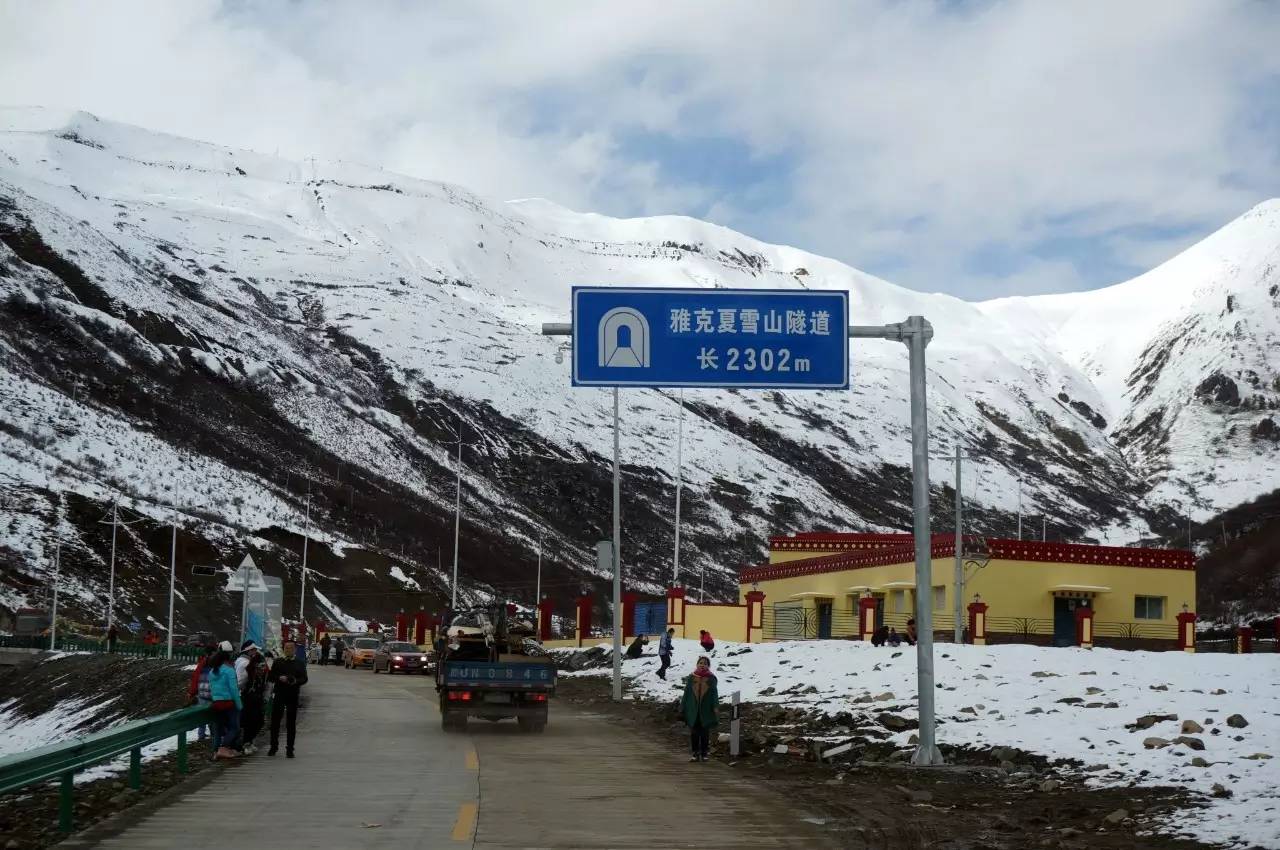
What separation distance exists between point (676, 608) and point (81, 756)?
147ft

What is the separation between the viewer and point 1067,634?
5300 centimetres

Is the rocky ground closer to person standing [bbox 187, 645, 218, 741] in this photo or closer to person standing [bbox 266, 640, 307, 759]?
person standing [bbox 266, 640, 307, 759]


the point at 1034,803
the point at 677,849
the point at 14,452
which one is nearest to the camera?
the point at 677,849

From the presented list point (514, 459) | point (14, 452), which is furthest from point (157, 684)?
point (514, 459)

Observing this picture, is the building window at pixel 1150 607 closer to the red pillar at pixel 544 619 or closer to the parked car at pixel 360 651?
the red pillar at pixel 544 619

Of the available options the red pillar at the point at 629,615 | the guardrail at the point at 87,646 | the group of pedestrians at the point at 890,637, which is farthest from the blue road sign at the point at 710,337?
the guardrail at the point at 87,646

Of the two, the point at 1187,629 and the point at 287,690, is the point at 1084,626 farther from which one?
the point at 287,690

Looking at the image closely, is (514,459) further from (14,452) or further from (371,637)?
(371,637)

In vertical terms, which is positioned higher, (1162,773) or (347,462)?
(347,462)

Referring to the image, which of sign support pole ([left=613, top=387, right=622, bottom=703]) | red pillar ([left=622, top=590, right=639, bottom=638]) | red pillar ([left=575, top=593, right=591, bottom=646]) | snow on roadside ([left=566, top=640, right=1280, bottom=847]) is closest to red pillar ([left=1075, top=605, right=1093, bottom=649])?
snow on roadside ([left=566, top=640, right=1280, bottom=847])

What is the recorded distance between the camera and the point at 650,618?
63656mm

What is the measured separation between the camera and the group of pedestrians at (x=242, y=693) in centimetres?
2044

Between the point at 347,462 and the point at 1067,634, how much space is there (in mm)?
114397

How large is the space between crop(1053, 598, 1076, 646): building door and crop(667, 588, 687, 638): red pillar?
13967 mm
